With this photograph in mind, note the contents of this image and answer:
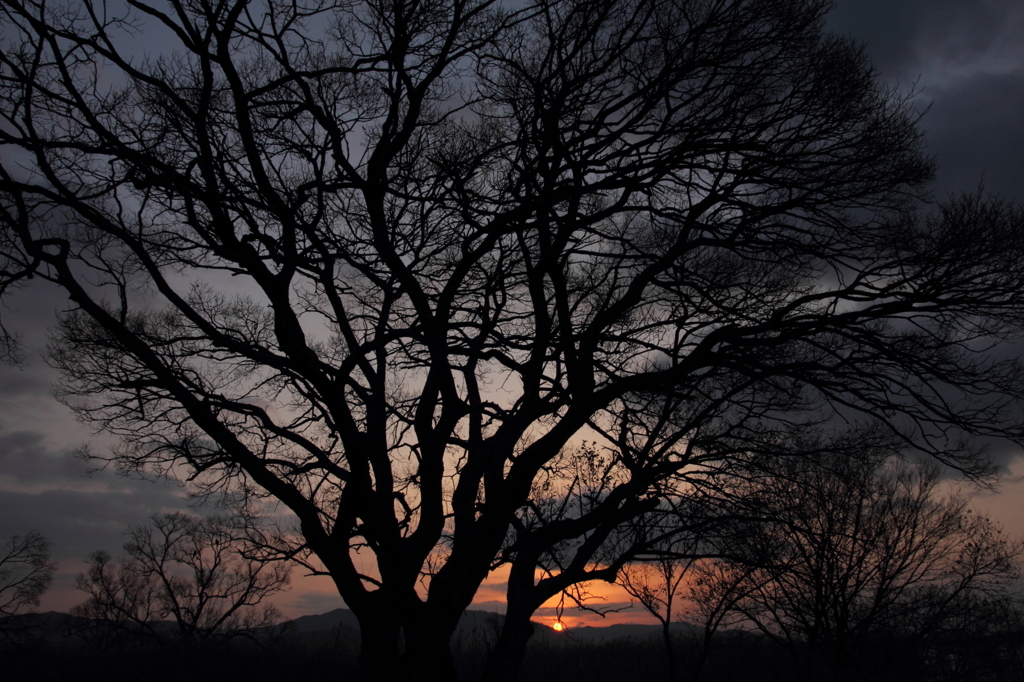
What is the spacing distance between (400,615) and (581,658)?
42.0 ft

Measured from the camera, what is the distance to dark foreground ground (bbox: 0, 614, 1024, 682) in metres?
12.2

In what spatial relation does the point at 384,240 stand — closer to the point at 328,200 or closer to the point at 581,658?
the point at 328,200

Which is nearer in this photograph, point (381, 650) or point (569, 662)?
point (381, 650)

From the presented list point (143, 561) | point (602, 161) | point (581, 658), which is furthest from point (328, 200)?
point (143, 561)

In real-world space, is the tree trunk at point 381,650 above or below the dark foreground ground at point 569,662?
above

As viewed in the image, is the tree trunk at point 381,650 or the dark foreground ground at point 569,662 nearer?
the tree trunk at point 381,650

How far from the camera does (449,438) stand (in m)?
9.34

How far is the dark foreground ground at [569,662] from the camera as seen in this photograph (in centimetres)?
1218

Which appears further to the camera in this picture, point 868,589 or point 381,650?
point 868,589

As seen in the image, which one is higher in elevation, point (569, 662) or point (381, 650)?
point (381, 650)

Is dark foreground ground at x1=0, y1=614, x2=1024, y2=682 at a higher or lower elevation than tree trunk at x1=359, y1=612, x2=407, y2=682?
lower

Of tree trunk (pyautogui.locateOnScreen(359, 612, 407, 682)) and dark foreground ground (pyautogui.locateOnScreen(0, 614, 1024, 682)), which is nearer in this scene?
tree trunk (pyautogui.locateOnScreen(359, 612, 407, 682))

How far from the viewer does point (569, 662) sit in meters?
17.9

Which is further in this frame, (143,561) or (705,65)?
(143,561)
